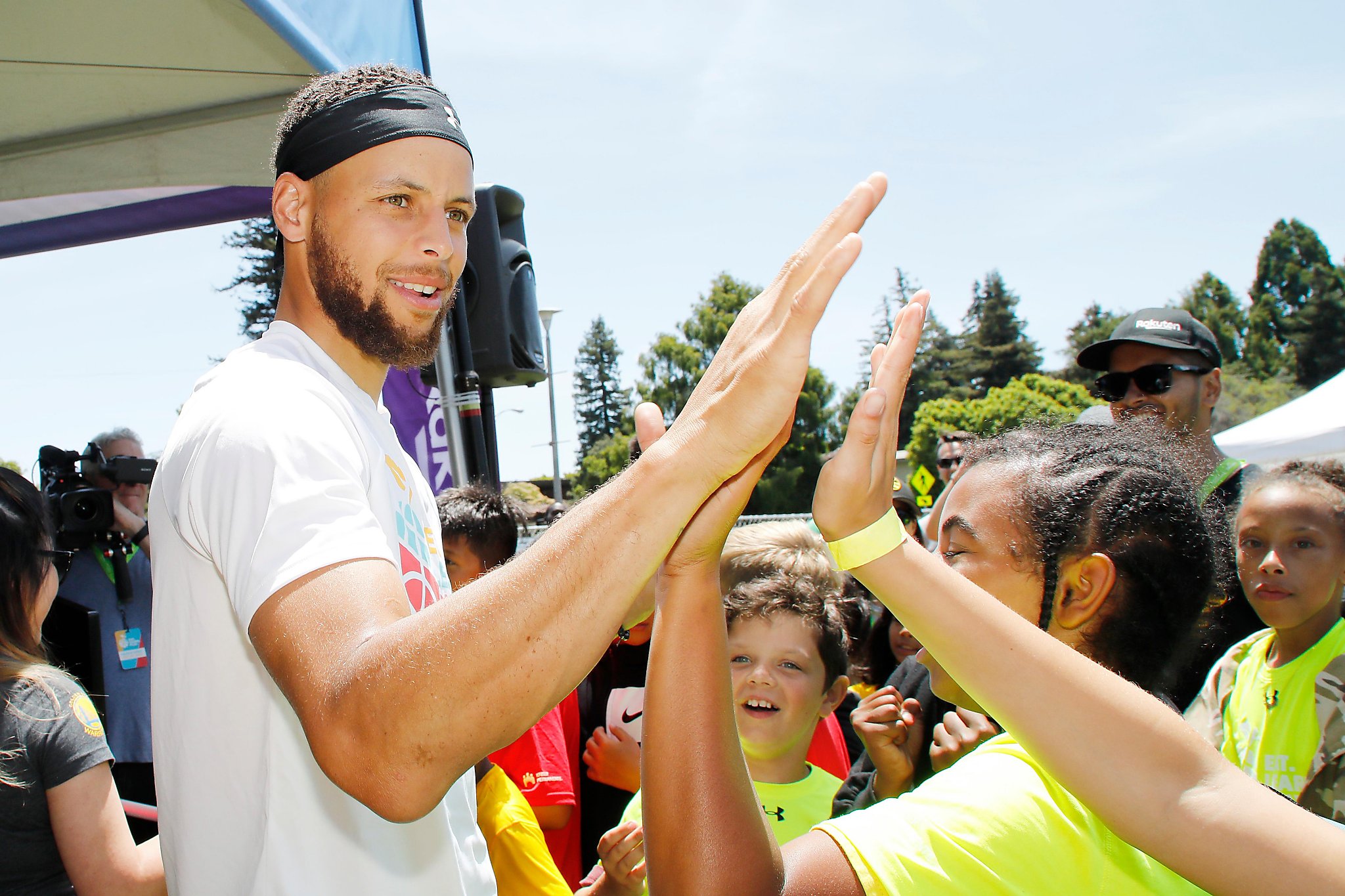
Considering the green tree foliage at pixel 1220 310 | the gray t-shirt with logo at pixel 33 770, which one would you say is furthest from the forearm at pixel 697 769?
the green tree foliage at pixel 1220 310

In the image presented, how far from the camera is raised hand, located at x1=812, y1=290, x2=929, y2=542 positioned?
3.76ft

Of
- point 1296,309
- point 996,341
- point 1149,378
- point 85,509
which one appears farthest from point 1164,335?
point 1296,309

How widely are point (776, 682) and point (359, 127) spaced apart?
1.52 metres

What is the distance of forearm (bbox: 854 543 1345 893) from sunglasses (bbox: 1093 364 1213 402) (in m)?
2.50

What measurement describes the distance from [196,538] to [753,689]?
4.64 feet

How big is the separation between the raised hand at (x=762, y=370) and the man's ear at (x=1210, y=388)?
2.91 meters

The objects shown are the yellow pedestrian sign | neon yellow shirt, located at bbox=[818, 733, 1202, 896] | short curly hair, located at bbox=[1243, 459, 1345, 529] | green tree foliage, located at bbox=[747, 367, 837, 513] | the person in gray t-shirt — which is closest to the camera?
neon yellow shirt, located at bbox=[818, 733, 1202, 896]

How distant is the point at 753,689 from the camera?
6.91 ft

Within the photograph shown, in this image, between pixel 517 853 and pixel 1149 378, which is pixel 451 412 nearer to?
pixel 517 853

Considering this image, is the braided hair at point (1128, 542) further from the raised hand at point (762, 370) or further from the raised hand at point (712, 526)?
the raised hand at point (762, 370)

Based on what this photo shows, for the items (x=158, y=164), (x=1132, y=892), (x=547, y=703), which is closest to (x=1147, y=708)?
(x=1132, y=892)

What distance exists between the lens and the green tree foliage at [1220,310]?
60.4 m

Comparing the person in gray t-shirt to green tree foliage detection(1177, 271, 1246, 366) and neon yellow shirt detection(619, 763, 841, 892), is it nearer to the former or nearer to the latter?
neon yellow shirt detection(619, 763, 841, 892)

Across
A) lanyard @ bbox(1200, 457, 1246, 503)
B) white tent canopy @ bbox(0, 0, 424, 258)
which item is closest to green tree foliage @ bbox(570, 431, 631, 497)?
white tent canopy @ bbox(0, 0, 424, 258)
